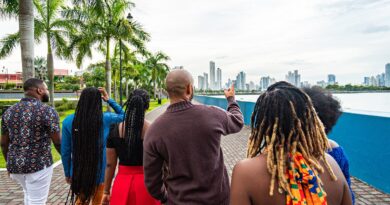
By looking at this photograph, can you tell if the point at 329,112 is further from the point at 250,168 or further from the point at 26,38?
the point at 26,38

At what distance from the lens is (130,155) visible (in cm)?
285

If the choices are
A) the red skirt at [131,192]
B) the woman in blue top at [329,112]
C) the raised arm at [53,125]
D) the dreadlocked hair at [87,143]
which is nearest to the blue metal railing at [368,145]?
the woman in blue top at [329,112]

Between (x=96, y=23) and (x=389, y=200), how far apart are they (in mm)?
19434

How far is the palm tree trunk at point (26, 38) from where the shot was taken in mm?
7914

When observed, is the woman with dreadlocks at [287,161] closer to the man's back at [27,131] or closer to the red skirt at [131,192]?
the red skirt at [131,192]

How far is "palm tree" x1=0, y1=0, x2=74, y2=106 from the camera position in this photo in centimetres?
1891

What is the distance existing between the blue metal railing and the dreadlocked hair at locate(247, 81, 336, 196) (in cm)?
468

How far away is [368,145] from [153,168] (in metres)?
5.29

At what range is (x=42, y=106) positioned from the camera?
3.27 metres

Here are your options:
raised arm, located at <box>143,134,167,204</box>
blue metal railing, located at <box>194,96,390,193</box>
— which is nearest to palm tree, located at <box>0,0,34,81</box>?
raised arm, located at <box>143,134,167,204</box>

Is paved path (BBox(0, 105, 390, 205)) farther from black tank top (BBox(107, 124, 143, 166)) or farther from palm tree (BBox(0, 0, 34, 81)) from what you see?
black tank top (BBox(107, 124, 143, 166))

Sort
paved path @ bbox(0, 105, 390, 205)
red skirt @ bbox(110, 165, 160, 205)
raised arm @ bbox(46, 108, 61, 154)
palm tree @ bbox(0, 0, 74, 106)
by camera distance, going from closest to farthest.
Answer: red skirt @ bbox(110, 165, 160, 205) → raised arm @ bbox(46, 108, 61, 154) → paved path @ bbox(0, 105, 390, 205) → palm tree @ bbox(0, 0, 74, 106)

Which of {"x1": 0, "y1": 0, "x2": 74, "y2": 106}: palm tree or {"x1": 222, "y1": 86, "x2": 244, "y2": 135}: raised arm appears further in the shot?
{"x1": 0, "y1": 0, "x2": 74, "y2": 106}: palm tree

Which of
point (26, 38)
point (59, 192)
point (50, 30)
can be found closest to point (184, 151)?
point (59, 192)
